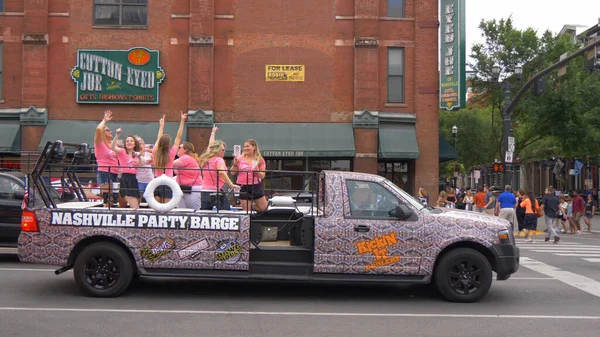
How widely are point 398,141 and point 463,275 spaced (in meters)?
17.7

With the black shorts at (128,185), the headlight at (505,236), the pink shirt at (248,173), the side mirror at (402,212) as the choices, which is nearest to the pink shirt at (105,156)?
the black shorts at (128,185)

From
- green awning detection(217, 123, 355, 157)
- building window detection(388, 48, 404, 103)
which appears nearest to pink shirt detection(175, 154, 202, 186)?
green awning detection(217, 123, 355, 157)

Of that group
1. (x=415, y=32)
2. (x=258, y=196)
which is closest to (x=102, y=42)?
(x=415, y=32)

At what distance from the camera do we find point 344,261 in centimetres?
819

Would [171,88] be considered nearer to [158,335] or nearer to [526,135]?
[158,335]

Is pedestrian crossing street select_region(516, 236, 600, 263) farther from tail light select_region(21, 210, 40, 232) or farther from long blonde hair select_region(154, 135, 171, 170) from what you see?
tail light select_region(21, 210, 40, 232)

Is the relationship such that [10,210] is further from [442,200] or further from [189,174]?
[442,200]

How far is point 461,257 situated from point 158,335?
4053 millimetres

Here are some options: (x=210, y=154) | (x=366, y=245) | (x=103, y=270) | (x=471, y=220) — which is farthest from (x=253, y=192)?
(x=471, y=220)

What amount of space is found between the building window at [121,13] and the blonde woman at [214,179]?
1811 centimetres

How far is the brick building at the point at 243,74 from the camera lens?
2550 cm

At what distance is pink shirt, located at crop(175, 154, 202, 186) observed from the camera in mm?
9137

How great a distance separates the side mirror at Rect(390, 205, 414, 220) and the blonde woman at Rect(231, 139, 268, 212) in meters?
1.78

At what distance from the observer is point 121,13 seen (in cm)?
2605
